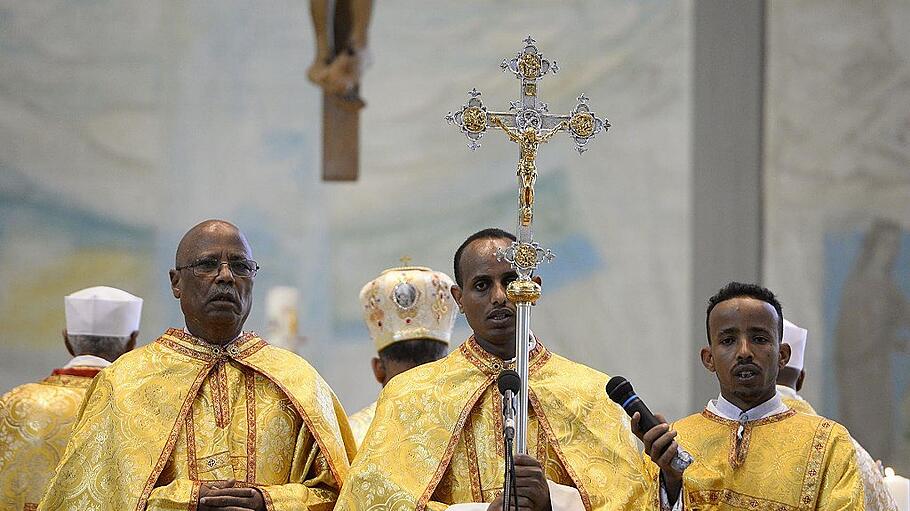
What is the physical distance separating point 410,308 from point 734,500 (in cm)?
204

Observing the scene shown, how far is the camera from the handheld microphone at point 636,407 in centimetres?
459

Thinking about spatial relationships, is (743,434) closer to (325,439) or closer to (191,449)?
(325,439)

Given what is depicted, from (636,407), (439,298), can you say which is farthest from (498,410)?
(439,298)

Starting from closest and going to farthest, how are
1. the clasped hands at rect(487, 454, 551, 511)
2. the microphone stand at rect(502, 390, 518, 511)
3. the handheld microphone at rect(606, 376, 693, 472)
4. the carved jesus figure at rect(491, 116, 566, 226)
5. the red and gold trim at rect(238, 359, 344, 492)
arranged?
the microphone stand at rect(502, 390, 518, 511) → the handheld microphone at rect(606, 376, 693, 472) → the clasped hands at rect(487, 454, 551, 511) → the carved jesus figure at rect(491, 116, 566, 226) → the red and gold trim at rect(238, 359, 344, 492)

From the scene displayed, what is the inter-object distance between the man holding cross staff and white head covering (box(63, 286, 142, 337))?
5.65 ft

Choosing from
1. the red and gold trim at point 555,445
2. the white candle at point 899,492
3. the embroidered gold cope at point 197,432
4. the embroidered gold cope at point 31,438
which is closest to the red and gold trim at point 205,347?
the embroidered gold cope at point 197,432

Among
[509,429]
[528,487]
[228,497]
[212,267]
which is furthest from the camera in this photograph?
[212,267]

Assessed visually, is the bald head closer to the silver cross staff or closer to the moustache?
the moustache

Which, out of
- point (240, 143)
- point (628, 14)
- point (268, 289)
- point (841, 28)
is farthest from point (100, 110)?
point (841, 28)

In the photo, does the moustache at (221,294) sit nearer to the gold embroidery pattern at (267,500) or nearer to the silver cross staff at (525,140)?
the gold embroidery pattern at (267,500)

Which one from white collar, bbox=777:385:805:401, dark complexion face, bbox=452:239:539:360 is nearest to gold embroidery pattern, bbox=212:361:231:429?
dark complexion face, bbox=452:239:539:360

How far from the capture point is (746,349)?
5375 mm

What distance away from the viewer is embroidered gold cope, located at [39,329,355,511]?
5.30 metres

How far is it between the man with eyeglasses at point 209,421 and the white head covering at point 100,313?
40.6 inches
